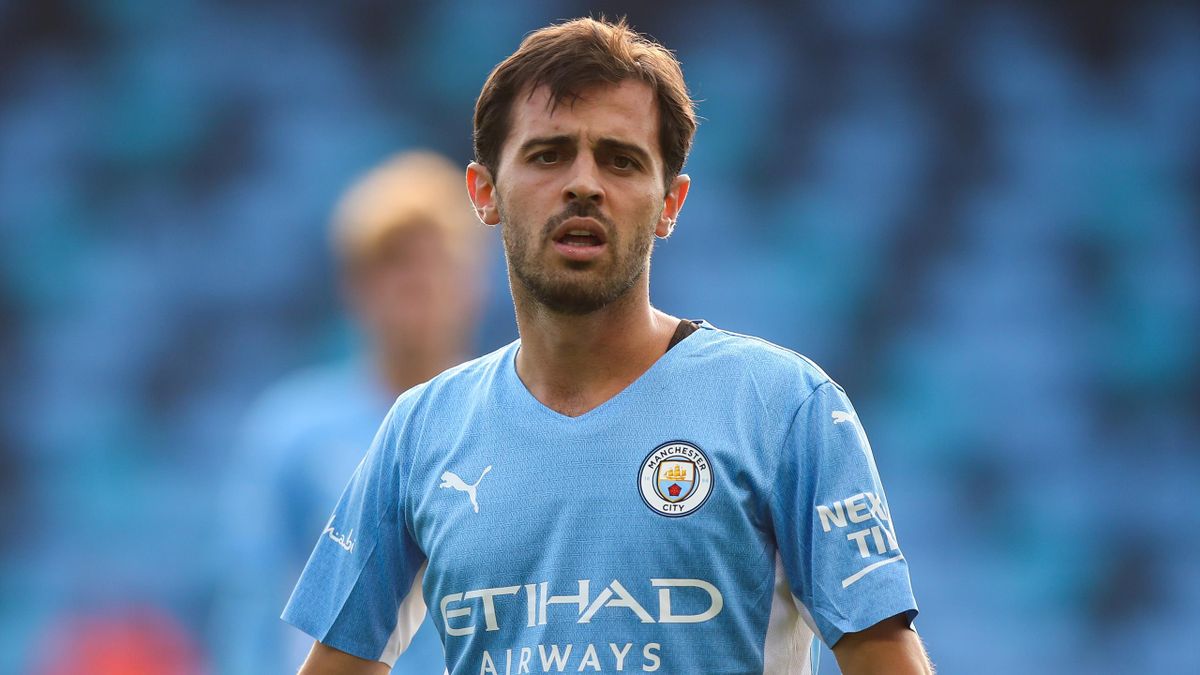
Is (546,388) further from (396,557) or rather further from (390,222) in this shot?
(390,222)

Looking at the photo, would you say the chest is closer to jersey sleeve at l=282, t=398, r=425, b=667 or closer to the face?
jersey sleeve at l=282, t=398, r=425, b=667

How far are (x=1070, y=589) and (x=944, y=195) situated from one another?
2.09 meters

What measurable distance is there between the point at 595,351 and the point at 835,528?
536 millimetres

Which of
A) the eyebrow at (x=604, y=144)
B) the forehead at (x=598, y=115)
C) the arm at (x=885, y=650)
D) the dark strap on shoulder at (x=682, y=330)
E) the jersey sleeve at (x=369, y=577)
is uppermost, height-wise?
the forehead at (x=598, y=115)

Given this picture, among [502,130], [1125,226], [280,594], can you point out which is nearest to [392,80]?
[1125,226]

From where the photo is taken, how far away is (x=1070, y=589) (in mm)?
7703

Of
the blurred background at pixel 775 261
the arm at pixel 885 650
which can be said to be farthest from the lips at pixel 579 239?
the blurred background at pixel 775 261

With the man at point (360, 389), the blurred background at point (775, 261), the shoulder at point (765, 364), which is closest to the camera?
the shoulder at point (765, 364)

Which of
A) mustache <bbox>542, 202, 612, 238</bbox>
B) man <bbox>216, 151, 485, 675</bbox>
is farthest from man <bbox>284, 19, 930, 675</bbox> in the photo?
man <bbox>216, 151, 485, 675</bbox>

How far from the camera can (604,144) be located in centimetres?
261

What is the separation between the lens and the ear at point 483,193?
2832 millimetres

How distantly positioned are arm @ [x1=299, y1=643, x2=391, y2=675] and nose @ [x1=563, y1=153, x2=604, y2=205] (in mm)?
870

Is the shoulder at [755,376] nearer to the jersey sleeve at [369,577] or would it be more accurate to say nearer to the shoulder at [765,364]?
the shoulder at [765,364]

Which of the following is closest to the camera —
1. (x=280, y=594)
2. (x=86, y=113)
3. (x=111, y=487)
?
(x=280, y=594)
